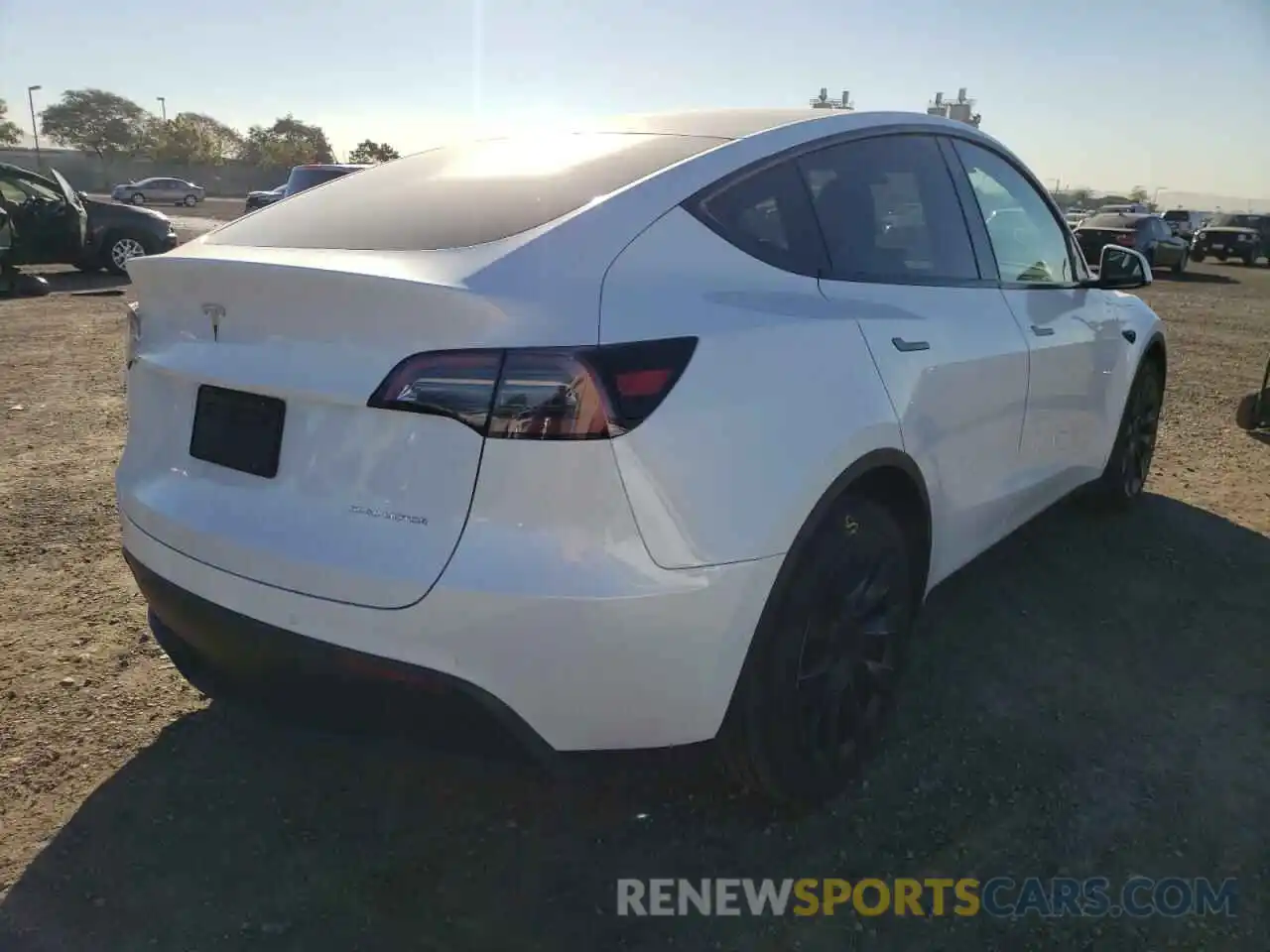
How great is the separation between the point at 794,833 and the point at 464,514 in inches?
48.6

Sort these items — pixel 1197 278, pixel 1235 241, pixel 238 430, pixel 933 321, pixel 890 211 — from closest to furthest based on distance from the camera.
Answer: pixel 238 430
pixel 933 321
pixel 890 211
pixel 1197 278
pixel 1235 241

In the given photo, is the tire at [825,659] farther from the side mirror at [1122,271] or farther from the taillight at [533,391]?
the side mirror at [1122,271]

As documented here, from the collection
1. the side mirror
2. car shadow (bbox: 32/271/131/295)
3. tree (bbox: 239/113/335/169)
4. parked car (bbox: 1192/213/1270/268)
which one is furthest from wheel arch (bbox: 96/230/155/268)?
tree (bbox: 239/113/335/169)

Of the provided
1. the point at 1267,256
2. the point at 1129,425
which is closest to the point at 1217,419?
the point at 1129,425

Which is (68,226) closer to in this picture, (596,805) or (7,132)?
(596,805)

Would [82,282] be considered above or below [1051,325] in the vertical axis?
below

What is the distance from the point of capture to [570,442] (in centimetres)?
176

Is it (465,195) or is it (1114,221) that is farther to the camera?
(1114,221)

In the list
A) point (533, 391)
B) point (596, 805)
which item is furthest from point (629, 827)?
point (533, 391)

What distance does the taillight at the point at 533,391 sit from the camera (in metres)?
1.76

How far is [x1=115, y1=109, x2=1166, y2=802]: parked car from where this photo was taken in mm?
1787

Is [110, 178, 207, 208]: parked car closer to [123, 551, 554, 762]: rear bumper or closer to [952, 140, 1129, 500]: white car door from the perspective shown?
[952, 140, 1129, 500]: white car door

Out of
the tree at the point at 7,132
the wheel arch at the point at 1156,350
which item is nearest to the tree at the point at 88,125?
the tree at the point at 7,132

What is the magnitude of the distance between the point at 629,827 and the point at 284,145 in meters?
92.6
